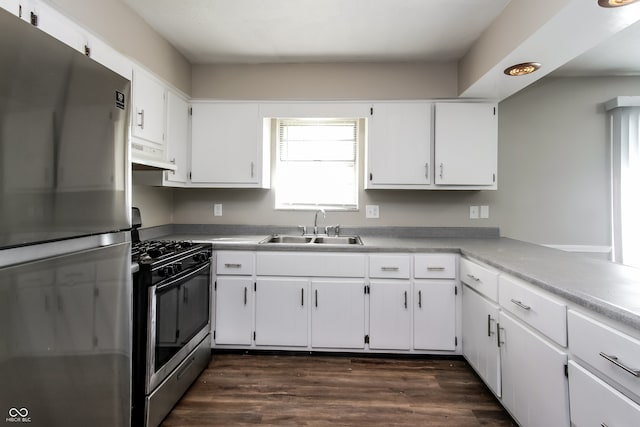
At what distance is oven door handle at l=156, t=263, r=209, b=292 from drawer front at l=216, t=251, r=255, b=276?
146 mm

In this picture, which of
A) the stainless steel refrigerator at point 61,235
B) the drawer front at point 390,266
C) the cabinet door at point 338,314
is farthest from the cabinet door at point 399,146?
the stainless steel refrigerator at point 61,235

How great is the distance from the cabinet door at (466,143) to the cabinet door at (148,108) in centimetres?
222

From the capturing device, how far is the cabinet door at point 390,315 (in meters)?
2.46

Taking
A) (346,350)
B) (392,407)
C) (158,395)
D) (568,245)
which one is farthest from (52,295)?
(568,245)

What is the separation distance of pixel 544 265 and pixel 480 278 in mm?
419

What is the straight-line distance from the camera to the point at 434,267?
2445mm

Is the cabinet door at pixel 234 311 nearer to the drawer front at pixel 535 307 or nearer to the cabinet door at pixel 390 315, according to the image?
the cabinet door at pixel 390 315

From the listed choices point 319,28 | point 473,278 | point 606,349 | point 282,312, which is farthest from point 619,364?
point 319,28

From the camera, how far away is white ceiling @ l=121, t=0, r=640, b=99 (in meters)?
1.72

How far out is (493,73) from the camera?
2.28 m

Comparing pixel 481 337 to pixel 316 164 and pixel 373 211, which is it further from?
pixel 316 164

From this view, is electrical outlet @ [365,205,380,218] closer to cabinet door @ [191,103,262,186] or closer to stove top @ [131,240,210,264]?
cabinet door @ [191,103,262,186]

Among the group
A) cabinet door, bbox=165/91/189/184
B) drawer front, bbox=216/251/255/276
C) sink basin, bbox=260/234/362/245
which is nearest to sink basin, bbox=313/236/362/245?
sink basin, bbox=260/234/362/245

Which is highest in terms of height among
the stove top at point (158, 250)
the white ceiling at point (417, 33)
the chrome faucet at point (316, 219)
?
the white ceiling at point (417, 33)
